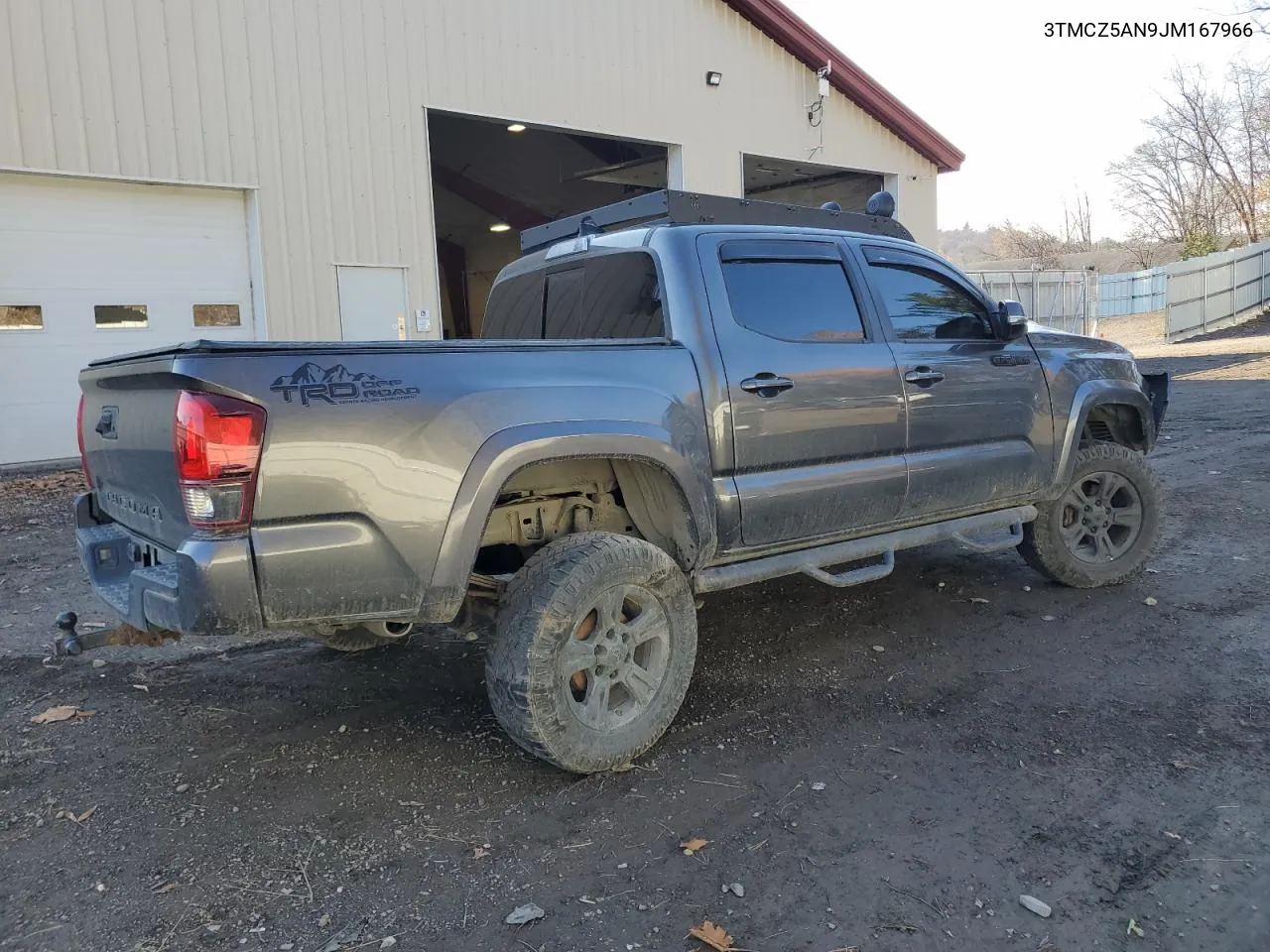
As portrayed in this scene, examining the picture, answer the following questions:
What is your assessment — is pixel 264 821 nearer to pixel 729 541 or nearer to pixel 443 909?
pixel 443 909

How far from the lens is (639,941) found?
249 cm

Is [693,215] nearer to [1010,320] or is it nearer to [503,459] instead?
[1010,320]

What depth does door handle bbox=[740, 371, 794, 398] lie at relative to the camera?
3.80 meters

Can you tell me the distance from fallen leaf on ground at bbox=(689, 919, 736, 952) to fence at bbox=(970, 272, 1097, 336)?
25185 millimetres

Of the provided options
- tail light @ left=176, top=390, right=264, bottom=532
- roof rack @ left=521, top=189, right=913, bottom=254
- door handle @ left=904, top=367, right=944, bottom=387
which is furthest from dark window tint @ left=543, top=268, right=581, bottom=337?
tail light @ left=176, top=390, right=264, bottom=532

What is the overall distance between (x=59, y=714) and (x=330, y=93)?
8858 millimetres

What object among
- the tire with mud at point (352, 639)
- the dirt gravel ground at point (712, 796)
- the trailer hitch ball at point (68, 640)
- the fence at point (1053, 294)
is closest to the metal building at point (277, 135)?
the dirt gravel ground at point (712, 796)

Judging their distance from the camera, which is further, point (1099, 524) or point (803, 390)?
point (1099, 524)

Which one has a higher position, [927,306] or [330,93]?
[330,93]

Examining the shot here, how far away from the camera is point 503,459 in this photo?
315cm

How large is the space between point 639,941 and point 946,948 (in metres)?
0.80

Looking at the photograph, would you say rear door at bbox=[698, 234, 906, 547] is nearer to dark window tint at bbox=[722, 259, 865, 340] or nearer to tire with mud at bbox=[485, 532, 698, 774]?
dark window tint at bbox=[722, 259, 865, 340]

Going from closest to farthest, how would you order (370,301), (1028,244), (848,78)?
(370,301) → (848,78) → (1028,244)

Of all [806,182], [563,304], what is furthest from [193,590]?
[806,182]
